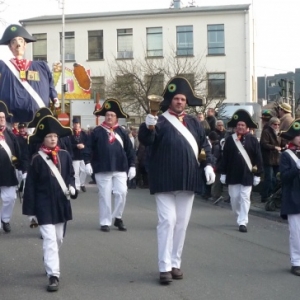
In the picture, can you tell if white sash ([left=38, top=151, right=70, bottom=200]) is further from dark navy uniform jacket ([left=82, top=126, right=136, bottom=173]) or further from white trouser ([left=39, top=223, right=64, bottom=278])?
dark navy uniform jacket ([left=82, top=126, right=136, bottom=173])

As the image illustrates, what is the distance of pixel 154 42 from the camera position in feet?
175

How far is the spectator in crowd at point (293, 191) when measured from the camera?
868cm

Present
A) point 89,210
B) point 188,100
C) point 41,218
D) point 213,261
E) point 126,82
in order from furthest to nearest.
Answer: point 126,82 < point 89,210 < point 213,261 < point 188,100 < point 41,218

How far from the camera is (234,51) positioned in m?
51.9

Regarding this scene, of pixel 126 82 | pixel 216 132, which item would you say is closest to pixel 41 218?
pixel 216 132

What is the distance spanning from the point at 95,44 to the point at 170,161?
47.2 metres

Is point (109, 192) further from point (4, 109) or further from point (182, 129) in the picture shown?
point (182, 129)

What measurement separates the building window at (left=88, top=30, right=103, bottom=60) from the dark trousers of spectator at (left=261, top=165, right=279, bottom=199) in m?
39.4

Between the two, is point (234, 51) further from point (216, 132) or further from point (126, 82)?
point (216, 132)

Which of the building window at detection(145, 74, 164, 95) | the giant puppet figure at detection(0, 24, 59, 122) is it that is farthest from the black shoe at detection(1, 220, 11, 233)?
the building window at detection(145, 74, 164, 95)

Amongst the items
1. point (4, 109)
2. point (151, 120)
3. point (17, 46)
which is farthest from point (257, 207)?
point (17, 46)

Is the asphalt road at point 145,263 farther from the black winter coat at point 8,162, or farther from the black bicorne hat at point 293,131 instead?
the black bicorne hat at point 293,131

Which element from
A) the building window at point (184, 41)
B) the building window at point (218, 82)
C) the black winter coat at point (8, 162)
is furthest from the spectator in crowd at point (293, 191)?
the building window at point (184, 41)

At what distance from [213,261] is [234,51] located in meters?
43.9
